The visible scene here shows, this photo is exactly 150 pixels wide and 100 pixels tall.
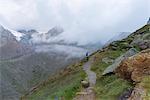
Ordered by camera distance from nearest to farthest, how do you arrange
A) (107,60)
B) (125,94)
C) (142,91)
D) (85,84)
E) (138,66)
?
(142,91) → (125,94) → (138,66) → (85,84) → (107,60)

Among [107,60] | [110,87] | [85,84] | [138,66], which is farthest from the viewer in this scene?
[107,60]

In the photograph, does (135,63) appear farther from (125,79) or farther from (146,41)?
(146,41)

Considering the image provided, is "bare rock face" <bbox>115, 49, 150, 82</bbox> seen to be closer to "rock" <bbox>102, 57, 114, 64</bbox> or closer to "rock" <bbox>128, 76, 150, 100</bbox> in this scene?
"rock" <bbox>128, 76, 150, 100</bbox>

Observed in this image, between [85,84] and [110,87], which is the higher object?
[85,84]

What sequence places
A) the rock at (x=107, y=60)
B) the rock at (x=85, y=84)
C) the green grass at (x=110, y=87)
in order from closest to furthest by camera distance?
1. the green grass at (x=110, y=87)
2. the rock at (x=85, y=84)
3. the rock at (x=107, y=60)

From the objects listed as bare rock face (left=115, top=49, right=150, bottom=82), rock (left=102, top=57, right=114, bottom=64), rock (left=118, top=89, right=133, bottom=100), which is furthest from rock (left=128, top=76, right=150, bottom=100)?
rock (left=102, top=57, right=114, bottom=64)

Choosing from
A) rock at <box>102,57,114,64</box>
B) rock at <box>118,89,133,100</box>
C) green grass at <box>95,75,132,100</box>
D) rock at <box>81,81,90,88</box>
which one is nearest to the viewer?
rock at <box>118,89,133,100</box>

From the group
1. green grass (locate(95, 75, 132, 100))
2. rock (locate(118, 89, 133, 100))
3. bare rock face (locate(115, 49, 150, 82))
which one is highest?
bare rock face (locate(115, 49, 150, 82))

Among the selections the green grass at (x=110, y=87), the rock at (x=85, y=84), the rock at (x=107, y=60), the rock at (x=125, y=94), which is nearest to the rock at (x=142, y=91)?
the rock at (x=125, y=94)

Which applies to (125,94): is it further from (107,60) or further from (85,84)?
(107,60)

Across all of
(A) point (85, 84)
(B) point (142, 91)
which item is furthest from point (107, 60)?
(B) point (142, 91)

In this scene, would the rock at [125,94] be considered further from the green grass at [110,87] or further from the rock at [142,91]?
the rock at [142,91]

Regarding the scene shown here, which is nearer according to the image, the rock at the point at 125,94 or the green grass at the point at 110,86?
the rock at the point at 125,94

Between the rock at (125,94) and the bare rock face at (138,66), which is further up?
the bare rock face at (138,66)
